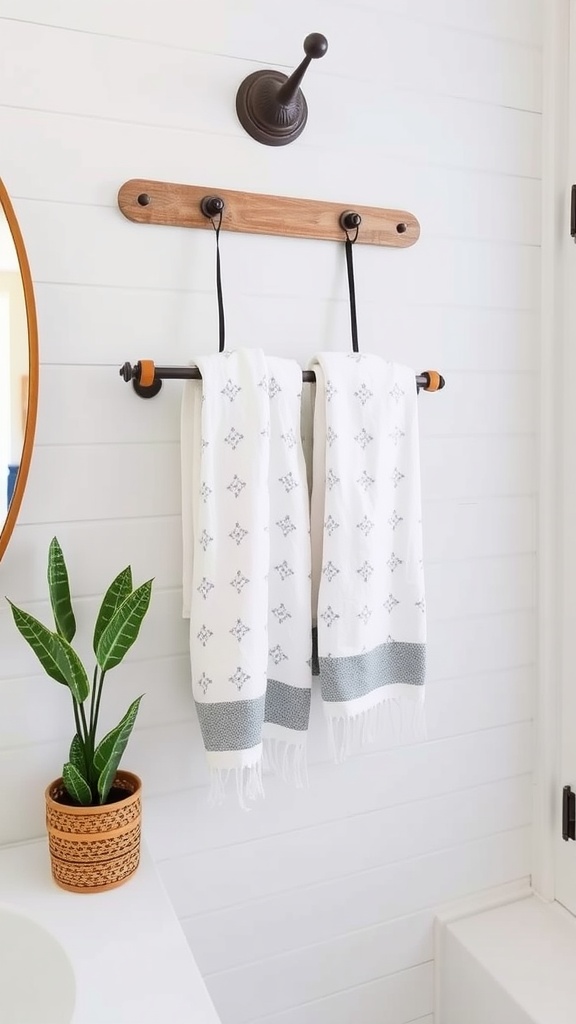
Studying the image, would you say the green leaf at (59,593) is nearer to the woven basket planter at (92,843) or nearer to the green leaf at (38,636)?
the green leaf at (38,636)

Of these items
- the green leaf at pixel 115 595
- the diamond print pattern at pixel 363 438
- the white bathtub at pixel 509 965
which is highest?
the diamond print pattern at pixel 363 438

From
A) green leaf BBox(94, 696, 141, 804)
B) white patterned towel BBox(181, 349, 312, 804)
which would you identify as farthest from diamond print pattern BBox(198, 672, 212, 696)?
green leaf BBox(94, 696, 141, 804)

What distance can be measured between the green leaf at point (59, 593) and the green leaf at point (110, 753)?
0.43ft

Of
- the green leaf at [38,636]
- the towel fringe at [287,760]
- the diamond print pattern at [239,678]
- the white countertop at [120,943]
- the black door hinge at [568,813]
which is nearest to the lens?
the white countertop at [120,943]

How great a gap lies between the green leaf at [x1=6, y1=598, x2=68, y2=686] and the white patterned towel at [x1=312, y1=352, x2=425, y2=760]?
14.6 inches

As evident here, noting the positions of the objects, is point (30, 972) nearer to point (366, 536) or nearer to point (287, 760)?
point (287, 760)

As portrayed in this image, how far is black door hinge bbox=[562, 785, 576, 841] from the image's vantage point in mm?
1410

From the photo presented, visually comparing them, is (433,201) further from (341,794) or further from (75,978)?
(75,978)

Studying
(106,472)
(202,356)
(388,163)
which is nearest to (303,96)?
(388,163)

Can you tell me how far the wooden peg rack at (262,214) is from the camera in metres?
1.09

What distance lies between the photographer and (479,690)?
141 cm

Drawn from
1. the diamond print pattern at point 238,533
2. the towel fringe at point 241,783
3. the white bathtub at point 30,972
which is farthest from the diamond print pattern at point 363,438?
the white bathtub at point 30,972

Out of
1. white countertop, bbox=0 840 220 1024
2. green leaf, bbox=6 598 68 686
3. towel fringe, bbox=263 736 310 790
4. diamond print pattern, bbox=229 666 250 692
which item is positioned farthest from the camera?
towel fringe, bbox=263 736 310 790

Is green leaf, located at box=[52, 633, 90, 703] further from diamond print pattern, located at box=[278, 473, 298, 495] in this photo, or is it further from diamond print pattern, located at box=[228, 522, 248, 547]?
diamond print pattern, located at box=[278, 473, 298, 495]
